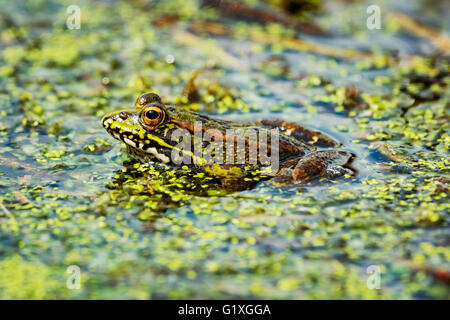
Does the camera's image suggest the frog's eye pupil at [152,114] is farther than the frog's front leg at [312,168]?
Yes

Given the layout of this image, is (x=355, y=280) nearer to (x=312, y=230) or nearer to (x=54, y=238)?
(x=312, y=230)

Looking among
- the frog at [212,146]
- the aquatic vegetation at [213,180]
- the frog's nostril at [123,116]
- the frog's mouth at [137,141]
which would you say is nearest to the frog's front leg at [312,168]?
the frog at [212,146]

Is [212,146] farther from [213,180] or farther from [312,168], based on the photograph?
[312,168]

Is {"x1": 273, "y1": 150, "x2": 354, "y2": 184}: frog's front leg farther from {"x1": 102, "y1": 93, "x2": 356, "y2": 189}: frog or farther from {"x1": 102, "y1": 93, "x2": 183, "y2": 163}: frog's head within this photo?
{"x1": 102, "y1": 93, "x2": 183, "y2": 163}: frog's head

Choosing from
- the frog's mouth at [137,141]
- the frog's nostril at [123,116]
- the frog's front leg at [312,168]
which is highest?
the frog's nostril at [123,116]

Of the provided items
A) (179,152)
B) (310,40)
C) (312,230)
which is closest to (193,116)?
(179,152)

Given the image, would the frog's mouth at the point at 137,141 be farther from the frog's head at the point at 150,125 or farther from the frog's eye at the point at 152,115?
the frog's eye at the point at 152,115

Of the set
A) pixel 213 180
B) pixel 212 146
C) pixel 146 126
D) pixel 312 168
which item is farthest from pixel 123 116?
pixel 312 168

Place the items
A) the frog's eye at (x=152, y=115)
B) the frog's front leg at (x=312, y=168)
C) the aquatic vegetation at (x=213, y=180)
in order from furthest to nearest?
the frog's eye at (x=152, y=115), the frog's front leg at (x=312, y=168), the aquatic vegetation at (x=213, y=180)
